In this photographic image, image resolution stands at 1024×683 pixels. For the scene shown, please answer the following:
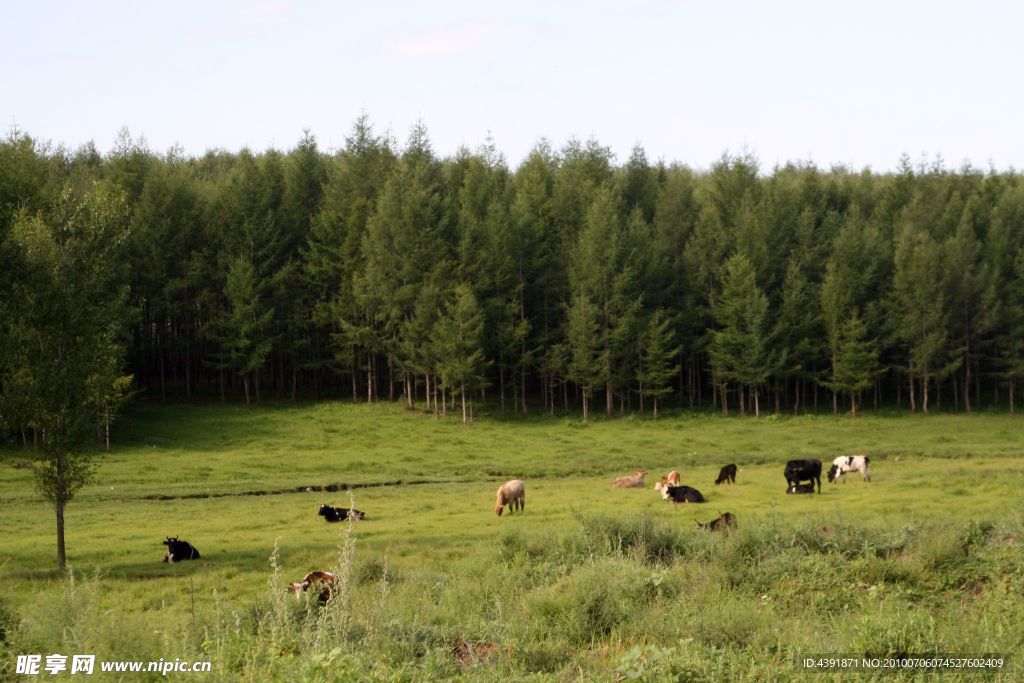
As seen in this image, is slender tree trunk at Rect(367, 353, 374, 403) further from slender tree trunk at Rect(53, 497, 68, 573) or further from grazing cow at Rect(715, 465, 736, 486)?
slender tree trunk at Rect(53, 497, 68, 573)

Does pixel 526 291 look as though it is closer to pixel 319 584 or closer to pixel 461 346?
pixel 461 346

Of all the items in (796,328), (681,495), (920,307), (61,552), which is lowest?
(681,495)

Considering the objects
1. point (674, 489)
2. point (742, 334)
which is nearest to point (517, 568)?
point (674, 489)

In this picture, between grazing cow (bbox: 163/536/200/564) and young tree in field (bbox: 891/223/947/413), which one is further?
young tree in field (bbox: 891/223/947/413)

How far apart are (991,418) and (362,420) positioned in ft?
140

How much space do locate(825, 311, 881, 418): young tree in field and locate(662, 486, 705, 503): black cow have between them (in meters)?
36.5

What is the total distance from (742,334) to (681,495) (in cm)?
3573

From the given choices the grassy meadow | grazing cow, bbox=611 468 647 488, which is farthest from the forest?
grazing cow, bbox=611 468 647 488

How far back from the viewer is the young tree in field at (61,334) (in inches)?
802

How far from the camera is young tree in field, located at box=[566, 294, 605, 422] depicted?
189ft

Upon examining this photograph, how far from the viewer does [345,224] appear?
6619 cm

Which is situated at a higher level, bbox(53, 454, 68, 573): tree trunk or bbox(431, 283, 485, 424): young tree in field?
bbox(431, 283, 485, 424): young tree in field

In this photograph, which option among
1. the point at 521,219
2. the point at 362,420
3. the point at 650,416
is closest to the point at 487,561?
the point at 362,420

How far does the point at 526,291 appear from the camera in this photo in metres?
64.4
